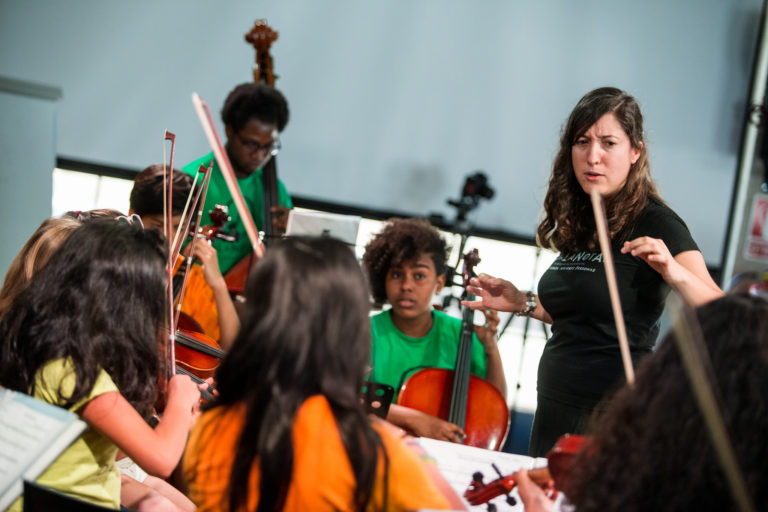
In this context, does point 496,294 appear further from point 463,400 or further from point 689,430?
point 689,430

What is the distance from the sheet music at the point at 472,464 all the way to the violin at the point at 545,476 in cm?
1

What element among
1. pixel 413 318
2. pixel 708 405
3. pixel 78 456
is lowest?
pixel 78 456

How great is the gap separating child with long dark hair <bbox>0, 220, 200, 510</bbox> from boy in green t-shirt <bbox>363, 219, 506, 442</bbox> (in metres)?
0.95

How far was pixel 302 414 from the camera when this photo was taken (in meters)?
0.84

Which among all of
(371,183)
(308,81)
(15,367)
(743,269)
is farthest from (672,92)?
(15,367)

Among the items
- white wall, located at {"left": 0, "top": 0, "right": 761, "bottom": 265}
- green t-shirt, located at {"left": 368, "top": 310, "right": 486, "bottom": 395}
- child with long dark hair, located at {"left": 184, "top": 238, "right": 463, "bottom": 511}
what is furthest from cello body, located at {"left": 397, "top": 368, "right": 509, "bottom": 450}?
white wall, located at {"left": 0, "top": 0, "right": 761, "bottom": 265}

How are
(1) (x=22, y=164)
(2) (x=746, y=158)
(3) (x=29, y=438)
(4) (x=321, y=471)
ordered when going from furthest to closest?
(2) (x=746, y=158)
(1) (x=22, y=164)
(3) (x=29, y=438)
(4) (x=321, y=471)

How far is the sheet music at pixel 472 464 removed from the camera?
1.14 meters

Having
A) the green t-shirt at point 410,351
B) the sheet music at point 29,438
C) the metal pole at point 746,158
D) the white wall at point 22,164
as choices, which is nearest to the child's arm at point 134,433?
the sheet music at point 29,438

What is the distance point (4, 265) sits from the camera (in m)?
2.94

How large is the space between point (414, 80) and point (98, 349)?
2913 mm

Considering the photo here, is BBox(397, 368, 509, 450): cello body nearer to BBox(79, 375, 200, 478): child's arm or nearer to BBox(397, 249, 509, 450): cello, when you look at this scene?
BBox(397, 249, 509, 450): cello

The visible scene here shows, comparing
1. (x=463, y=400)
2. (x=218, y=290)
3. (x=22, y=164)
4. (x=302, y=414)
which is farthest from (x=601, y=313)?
(x=22, y=164)

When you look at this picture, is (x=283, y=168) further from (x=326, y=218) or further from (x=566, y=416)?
(x=566, y=416)
